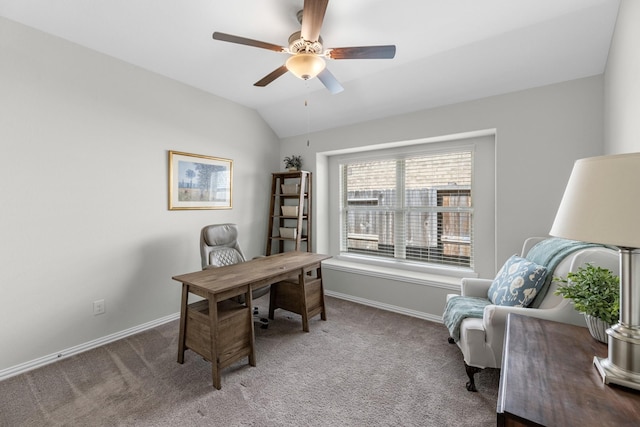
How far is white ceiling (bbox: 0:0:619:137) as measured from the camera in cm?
195

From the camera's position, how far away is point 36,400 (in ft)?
5.99

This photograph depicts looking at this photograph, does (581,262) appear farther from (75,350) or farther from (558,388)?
(75,350)

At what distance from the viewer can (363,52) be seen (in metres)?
1.89

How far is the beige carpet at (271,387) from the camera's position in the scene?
168 cm

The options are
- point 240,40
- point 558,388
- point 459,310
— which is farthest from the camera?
point 459,310

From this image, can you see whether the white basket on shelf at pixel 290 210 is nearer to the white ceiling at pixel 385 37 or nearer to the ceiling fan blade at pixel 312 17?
the white ceiling at pixel 385 37

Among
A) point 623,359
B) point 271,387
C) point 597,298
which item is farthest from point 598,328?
point 271,387

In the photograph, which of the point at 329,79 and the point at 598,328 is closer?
the point at 598,328

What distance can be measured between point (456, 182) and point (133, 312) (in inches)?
150

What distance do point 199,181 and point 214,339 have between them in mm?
2013

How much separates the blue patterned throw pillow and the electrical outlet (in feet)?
11.1

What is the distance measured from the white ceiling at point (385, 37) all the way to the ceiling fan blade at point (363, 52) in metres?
0.32

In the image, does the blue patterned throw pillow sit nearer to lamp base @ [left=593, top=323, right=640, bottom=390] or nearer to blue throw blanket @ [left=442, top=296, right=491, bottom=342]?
blue throw blanket @ [left=442, top=296, right=491, bottom=342]

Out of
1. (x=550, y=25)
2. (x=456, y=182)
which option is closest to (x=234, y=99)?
(x=456, y=182)
